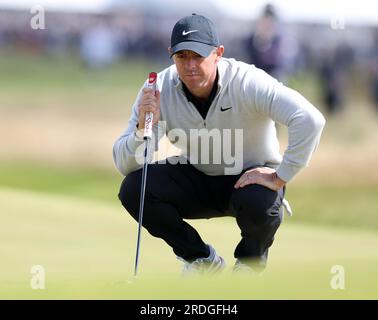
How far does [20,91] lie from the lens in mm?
38281

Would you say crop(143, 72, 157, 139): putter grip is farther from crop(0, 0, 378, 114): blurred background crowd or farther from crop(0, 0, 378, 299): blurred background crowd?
crop(0, 0, 378, 114): blurred background crowd

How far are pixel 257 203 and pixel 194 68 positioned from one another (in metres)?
0.92

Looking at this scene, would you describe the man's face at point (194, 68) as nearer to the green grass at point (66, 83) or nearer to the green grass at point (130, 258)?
the green grass at point (130, 258)

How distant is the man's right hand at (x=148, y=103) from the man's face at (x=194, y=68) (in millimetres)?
206

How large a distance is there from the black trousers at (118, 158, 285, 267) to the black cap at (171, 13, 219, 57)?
0.88 meters

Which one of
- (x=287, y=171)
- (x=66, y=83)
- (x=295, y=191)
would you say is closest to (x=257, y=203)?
(x=287, y=171)

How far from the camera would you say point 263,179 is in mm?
6230

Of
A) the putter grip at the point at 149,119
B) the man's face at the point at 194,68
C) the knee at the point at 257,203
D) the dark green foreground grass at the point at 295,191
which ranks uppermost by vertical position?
the dark green foreground grass at the point at 295,191

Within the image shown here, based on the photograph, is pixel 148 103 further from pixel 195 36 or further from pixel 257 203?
pixel 257 203

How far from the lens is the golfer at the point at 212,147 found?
6.11 metres

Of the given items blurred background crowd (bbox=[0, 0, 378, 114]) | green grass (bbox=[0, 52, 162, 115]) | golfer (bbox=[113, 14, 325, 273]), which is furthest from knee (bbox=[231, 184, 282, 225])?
blurred background crowd (bbox=[0, 0, 378, 114])

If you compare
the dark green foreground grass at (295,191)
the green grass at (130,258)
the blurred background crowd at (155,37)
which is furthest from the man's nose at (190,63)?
the blurred background crowd at (155,37)

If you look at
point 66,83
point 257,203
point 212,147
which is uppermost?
point 66,83

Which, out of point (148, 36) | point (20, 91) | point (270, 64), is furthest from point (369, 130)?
point (148, 36)
